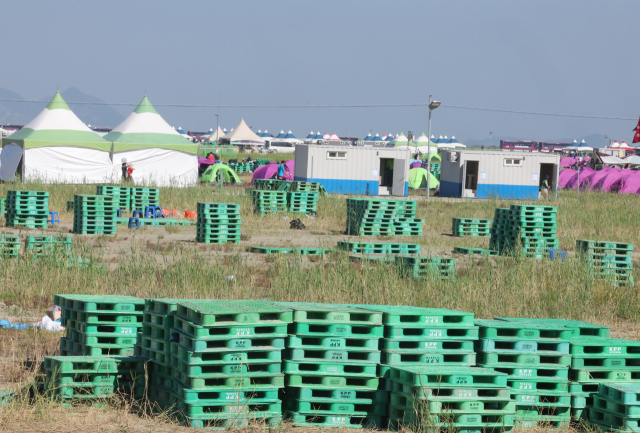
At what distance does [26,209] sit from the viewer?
2158 centimetres

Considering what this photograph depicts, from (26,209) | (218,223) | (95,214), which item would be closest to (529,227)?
(218,223)

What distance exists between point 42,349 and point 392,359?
174 inches

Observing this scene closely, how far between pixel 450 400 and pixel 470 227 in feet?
59.7

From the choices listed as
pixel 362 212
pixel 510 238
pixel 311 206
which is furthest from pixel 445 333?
pixel 311 206

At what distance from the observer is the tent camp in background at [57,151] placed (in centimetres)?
3691

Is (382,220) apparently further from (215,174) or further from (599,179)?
(599,179)

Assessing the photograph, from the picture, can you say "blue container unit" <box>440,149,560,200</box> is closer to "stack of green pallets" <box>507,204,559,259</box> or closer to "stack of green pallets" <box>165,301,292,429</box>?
"stack of green pallets" <box>507,204,559,259</box>

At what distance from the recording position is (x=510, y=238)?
1922 centimetres

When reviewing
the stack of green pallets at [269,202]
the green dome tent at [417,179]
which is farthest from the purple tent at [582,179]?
the stack of green pallets at [269,202]

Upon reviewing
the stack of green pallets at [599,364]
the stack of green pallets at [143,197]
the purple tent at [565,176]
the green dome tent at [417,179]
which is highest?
the purple tent at [565,176]

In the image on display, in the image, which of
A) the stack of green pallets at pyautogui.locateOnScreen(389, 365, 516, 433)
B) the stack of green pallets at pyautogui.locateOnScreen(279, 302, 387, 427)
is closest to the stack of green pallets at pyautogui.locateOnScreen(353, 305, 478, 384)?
the stack of green pallets at pyautogui.locateOnScreen(279, 302, 387, 427)

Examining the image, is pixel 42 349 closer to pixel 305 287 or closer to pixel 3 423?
pixel 3 423

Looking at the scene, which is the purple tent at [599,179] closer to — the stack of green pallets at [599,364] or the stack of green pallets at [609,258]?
the stack of green pallets at [609,258]

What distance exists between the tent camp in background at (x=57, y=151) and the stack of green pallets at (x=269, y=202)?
13395 mm
